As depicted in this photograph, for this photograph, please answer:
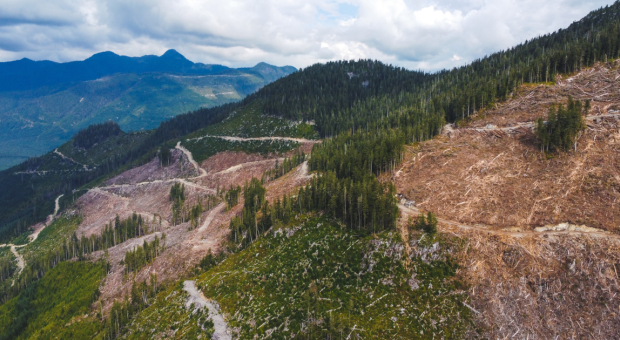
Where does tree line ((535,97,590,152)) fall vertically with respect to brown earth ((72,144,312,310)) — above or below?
above

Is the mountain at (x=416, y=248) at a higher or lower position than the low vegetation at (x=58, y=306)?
higher

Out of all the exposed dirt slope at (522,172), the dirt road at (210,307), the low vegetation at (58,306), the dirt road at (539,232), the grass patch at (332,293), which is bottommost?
the low vegetation at (58,306)

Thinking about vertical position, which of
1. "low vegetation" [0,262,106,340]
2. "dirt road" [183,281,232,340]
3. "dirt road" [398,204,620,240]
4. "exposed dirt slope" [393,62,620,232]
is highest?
"exposed dirt slope" [393,62,620,232]

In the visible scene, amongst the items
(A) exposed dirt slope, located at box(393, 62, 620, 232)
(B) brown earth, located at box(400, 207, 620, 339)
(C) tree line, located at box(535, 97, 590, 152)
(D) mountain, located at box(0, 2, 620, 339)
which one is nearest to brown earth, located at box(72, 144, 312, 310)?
(D) mountain, located at box(0, 2, 620, 339)

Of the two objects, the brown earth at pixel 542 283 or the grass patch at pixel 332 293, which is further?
the grass patch at pixel 332 293

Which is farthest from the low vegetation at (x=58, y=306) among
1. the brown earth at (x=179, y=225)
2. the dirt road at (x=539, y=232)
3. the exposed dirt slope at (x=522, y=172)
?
the exposed dirt slope at (x=522, y=172)

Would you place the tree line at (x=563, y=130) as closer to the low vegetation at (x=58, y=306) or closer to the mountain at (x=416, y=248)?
the mountain at (x=416, y=248)

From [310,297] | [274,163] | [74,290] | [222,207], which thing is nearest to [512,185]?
[310,297]

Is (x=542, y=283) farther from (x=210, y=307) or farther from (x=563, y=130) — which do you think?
(x=210, y=307)

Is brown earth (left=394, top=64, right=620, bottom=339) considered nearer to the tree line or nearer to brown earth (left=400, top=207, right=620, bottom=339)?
brown earth (left=400, top=207, right=620, bottom=339)

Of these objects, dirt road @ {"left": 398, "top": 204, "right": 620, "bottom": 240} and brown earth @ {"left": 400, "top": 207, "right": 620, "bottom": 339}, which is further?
dirt road @ {"left": 398, "top": 204, "right": 620, "bottom": 240}
